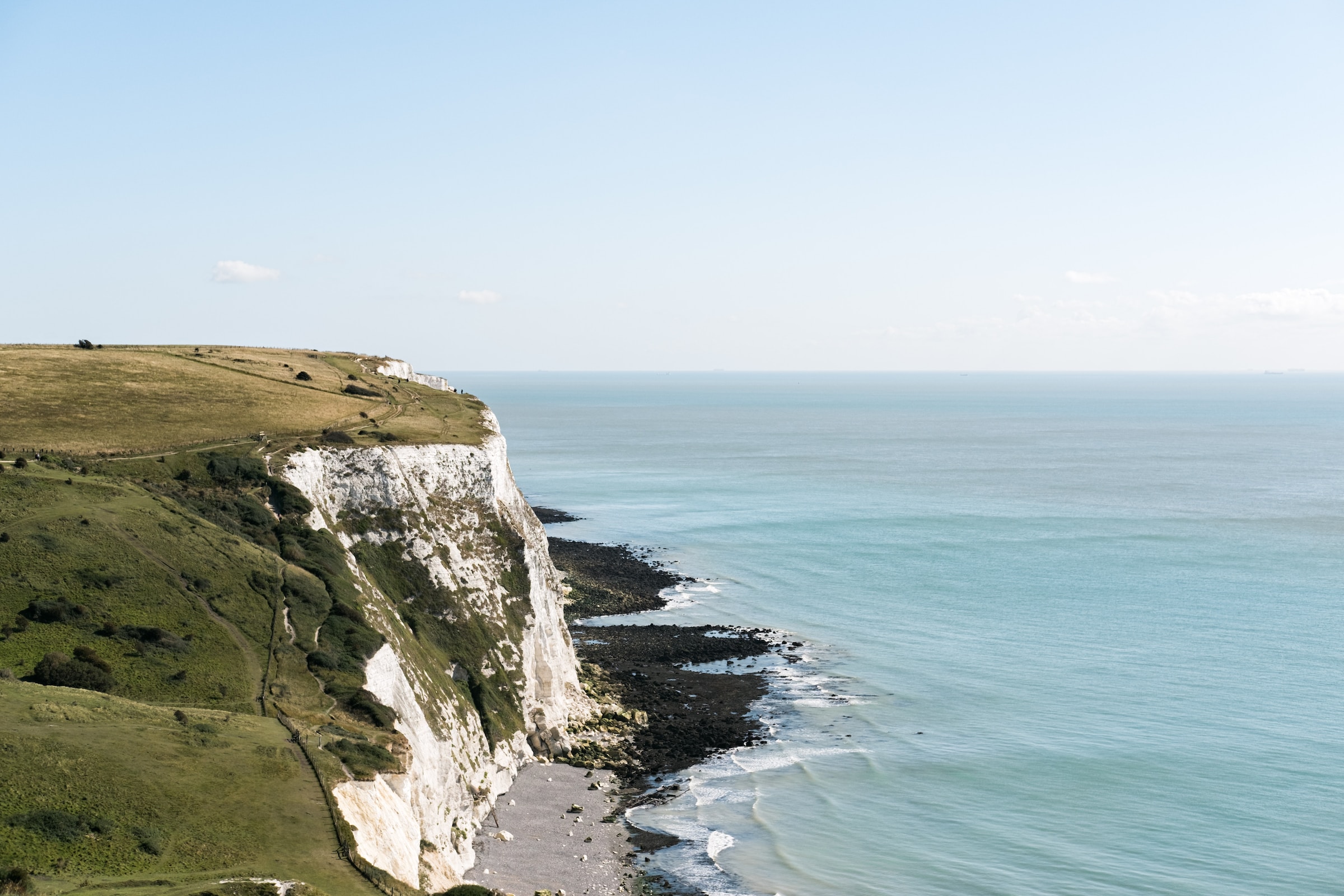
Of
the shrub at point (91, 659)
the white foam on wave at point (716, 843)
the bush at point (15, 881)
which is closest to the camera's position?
the bush at point (15, 881)

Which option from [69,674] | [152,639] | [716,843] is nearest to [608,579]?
[716,843]

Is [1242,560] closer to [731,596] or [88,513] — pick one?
[731,596]

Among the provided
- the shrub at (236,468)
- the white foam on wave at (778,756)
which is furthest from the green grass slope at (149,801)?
the white foam on wave at (778,756)

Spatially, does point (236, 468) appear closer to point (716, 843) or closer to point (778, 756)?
point (716, 843)

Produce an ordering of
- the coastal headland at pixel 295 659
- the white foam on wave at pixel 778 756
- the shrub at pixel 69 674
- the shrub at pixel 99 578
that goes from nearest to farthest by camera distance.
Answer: the coastal headland at pixel 295 659 → the shrub at pixel 69 674 → the shrub at pixel 99 578 → the white foam on wave at pixel 778 756

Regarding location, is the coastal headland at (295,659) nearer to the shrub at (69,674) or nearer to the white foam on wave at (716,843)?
the shrub at (69,674)

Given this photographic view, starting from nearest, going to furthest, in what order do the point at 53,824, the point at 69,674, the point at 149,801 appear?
the point at 53,824, the point at 149,801, the point at 69,674

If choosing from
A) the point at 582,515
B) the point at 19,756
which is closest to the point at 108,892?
the point at 19,756

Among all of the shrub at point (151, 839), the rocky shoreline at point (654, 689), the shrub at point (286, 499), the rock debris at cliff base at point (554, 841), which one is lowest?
the rock debris at cliff base at point (554, 841)
